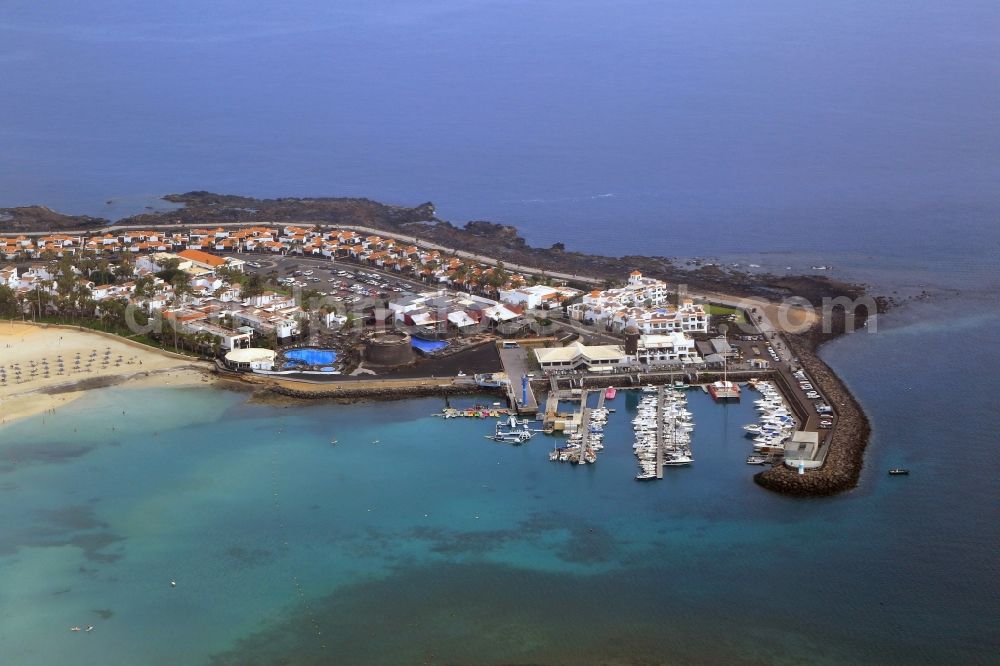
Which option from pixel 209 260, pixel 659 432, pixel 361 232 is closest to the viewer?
pixel 659 432

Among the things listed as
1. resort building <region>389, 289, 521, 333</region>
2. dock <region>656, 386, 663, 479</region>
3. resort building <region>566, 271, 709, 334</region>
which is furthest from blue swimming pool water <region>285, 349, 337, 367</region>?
dock <region>656, 386, 663, 479</region>

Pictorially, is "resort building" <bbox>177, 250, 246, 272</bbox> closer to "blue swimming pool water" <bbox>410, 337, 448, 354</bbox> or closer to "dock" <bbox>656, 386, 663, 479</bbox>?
"blue swimming pool water" <bbox>410, 337, 448, 354</bbox>

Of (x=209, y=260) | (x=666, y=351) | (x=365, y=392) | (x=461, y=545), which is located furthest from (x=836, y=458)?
(x=209, y=260)

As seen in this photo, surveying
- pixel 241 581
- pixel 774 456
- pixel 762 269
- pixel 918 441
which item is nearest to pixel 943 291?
pixel 762 269

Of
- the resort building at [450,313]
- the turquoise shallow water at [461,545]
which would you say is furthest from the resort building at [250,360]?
the resort building at [450,313]

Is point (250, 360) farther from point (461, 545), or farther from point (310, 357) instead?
point (461, 545)

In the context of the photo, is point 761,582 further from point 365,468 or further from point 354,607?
point 365,468

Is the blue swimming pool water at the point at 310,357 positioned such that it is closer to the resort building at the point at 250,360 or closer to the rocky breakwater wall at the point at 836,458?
the resort building at the point at 250,360

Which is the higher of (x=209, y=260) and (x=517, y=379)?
(x=209, y=260)
